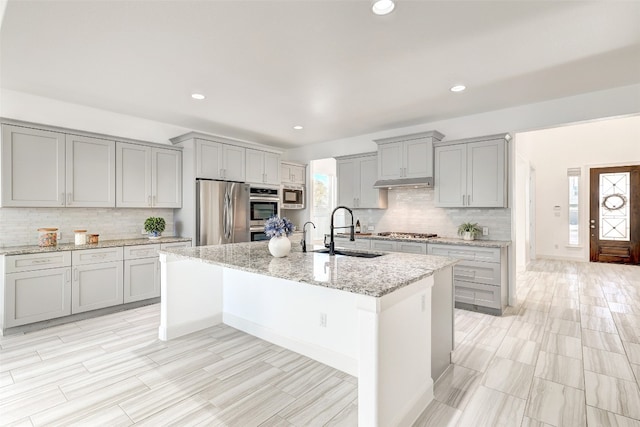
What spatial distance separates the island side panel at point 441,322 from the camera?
2259 millimetres

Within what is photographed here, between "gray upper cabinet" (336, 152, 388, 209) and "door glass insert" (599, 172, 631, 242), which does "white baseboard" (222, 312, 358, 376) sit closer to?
"gray upper cabinet" (336, 152, 388, 209)

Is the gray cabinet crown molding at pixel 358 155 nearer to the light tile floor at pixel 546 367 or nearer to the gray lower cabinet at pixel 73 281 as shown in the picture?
the light tile floor at pixel 546 367

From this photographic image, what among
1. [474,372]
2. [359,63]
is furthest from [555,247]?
[359,63]

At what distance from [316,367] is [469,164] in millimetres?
3329

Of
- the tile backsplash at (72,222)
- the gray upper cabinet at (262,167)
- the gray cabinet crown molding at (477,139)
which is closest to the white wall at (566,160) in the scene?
the gray cabinet crown molding at (477,139)

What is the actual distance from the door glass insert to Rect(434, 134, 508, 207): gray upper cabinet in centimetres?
533

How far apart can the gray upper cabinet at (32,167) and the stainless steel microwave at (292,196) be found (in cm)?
326

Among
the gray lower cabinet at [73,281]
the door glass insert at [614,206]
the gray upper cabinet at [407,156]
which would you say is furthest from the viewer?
the door glass insert at [614,206]

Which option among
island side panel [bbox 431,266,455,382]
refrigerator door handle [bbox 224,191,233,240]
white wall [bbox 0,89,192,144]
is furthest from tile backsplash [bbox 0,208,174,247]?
island side panel [bbox 431,266,455,382]

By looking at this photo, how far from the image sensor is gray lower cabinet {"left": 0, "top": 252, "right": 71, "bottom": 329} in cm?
315

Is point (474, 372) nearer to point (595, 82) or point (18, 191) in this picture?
point (595, 82)

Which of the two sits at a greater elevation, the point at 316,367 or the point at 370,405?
the point at 370,405

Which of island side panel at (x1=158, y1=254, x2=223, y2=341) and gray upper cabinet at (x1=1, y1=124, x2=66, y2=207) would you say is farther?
gray upper cabinet at (x1=1, y1=124, x2=66, y2=207)

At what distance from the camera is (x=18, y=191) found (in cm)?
335
